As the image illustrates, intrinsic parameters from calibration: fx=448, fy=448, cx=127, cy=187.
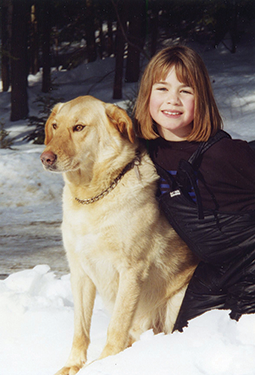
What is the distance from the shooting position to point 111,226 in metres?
2.36

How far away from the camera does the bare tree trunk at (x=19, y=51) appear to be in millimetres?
13617

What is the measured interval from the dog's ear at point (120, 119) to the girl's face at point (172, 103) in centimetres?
20

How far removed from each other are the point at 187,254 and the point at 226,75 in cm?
1362

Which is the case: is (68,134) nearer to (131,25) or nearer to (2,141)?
(2,141)

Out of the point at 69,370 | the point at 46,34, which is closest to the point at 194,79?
the point at 69,370

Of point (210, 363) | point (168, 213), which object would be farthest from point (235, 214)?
point (210, 363)

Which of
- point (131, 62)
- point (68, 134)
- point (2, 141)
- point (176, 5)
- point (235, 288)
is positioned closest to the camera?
point (68, 134)

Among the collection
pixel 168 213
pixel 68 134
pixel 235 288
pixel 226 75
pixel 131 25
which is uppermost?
pixel 68 134

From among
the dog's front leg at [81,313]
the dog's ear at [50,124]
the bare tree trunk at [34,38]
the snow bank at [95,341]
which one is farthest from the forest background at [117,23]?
the dog's front leg at [81,313]

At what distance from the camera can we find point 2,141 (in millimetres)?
9938

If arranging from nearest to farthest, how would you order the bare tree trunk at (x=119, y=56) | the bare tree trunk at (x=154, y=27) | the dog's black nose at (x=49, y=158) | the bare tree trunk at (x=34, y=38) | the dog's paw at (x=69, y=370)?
the dog's black nose at (x=49, y=158), the dog's paw at (x=69, y=370), the bare tree trunk at (x=119, y=56), the bare tree trunk at (x=154, y=27), the bare tree trunk at (x=34, y=38)

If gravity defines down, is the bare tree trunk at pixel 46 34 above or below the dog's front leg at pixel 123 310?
below

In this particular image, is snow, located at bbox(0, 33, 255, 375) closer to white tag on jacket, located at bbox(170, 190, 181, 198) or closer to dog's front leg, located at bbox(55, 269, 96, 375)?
dog's front leg, located at bbox(55, 269, 96, 375)

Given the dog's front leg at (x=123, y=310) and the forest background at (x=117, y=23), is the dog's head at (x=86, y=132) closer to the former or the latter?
the dog's front leg at (x=123, y=310)
